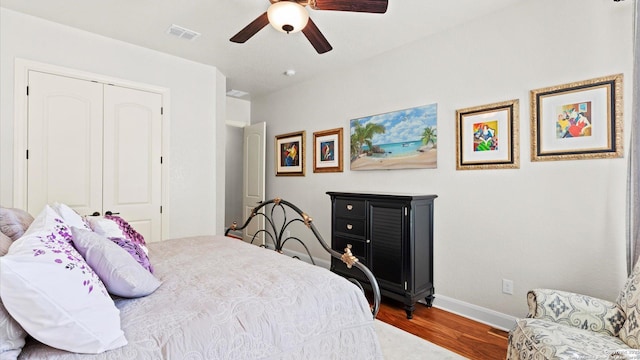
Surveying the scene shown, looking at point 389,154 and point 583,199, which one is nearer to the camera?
point 583,199

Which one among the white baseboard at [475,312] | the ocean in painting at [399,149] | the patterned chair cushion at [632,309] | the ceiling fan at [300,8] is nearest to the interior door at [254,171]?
the ocean in painting at [399,149]


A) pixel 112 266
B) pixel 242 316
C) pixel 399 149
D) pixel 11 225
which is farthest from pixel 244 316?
pixel 399 149

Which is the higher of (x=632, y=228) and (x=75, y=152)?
(x=75, y=152)

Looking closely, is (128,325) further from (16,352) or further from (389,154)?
(389,154)

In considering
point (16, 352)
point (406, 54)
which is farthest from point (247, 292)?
point (406, 54)

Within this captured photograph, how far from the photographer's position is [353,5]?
76.7 inches

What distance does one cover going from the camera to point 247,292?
128cm

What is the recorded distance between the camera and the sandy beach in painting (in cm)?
311

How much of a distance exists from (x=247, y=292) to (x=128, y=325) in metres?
0.42

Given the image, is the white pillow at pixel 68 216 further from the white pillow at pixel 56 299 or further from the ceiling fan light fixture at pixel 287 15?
the ceiling fan light fixture at pixel 287 15

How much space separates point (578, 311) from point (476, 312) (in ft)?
3.72

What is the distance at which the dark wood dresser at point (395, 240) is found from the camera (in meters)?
2.83

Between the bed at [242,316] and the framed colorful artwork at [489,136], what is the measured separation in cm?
178

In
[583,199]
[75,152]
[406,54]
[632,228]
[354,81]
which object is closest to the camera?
[632,228]
